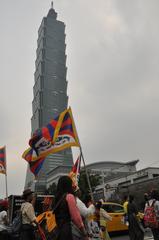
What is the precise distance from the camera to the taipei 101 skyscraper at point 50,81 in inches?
5541

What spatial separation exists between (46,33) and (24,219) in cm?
18010

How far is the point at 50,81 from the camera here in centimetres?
16062

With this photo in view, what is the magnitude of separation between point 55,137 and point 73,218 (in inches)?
247

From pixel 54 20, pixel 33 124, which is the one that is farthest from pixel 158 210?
pixel 54 20

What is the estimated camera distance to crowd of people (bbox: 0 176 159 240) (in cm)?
401

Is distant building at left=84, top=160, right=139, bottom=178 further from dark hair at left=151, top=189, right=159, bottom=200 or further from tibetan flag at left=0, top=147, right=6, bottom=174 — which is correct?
dark hair at left=151, top=189, right=159, bottom=200

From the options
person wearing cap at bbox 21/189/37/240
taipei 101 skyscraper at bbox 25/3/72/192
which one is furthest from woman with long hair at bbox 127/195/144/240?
taipei 101 skyscraper at bbox 25/3/72/192

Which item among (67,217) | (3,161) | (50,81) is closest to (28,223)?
(67,217)

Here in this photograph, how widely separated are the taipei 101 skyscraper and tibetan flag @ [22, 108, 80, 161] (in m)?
117

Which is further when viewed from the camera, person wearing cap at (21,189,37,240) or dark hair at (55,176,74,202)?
person wearing cap at (21,189,37,240)

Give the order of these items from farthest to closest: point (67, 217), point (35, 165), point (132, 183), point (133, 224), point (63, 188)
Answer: point (132, 183), point (35, 165), point (133, 224), point (63, 188), point (67, 217)

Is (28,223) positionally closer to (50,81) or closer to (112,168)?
(112,168)

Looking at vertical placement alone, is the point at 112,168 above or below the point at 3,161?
above

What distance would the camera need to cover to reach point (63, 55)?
178m
